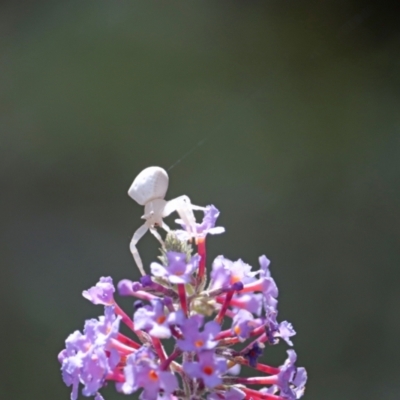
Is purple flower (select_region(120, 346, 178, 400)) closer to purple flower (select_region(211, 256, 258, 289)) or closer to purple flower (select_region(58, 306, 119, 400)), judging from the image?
purple flower (select_region(58, 306, 119, 400))

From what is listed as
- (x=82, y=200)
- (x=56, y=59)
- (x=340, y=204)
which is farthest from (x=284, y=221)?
(x=56, y=59)

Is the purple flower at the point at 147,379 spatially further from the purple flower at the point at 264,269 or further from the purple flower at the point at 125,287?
the purple flower at the point at 264,269

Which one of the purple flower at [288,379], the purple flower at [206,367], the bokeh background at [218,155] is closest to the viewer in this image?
the purple flower at [206,367]

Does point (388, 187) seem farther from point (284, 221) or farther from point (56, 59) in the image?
point (56, 59)

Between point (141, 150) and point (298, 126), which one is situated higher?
point (141, 150)

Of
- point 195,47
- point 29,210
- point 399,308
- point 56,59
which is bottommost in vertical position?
point 399,308

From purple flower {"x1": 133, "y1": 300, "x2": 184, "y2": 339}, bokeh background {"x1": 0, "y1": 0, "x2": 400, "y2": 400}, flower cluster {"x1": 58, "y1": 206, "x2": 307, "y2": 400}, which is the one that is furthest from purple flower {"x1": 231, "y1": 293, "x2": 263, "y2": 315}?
bokeh background {"x1": 0, "y1": 0, "x2": 400, "y2": 400}

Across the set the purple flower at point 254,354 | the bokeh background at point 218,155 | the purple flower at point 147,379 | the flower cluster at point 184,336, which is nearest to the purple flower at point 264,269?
the flower cluster at point 184,336
